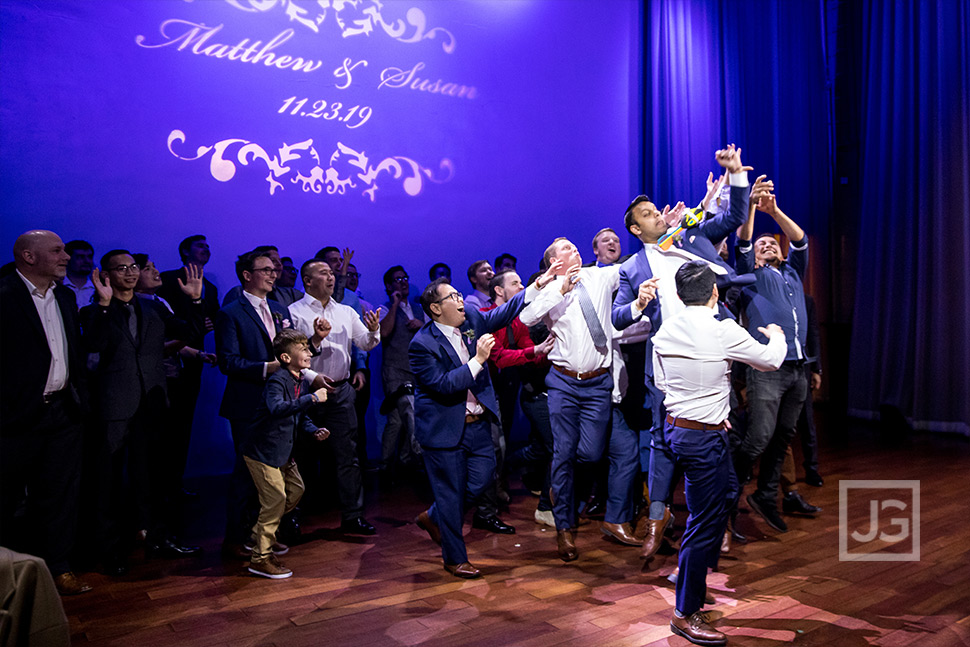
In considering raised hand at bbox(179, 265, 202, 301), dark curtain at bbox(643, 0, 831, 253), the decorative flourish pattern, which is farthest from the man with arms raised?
dark curtain at bbox(643, 0, 831, 253)

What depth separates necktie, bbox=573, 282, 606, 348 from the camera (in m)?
3.89

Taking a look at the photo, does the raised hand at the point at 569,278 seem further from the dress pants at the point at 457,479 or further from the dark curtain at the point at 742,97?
the dark curtain at the point at 742,97

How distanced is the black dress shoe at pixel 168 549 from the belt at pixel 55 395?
963 mm

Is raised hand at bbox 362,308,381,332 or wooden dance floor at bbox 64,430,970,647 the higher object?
raised hand at bbox 362,308,381,332

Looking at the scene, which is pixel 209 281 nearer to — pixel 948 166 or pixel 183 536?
pixel 183 536

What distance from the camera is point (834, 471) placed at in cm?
549

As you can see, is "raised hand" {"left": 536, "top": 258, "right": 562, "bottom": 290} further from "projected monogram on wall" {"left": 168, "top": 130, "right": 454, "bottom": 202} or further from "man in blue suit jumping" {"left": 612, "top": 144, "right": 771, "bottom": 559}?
"projected monogram on wall" {"left": 168, "top": 130, "right": 454, "bottom": 202}

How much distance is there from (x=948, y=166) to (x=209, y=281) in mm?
6777

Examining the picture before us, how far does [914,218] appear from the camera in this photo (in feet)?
24.3

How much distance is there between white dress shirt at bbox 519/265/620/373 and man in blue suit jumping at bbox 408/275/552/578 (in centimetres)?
13

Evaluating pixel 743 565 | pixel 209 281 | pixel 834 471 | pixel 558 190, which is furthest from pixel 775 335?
pixel 558 190

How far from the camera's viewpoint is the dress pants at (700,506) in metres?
2.78

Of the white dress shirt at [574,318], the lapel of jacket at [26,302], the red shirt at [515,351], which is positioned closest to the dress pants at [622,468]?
the white dress shirt at [574,318]

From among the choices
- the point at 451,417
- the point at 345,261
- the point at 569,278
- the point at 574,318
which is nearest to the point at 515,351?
the point at 574,318
